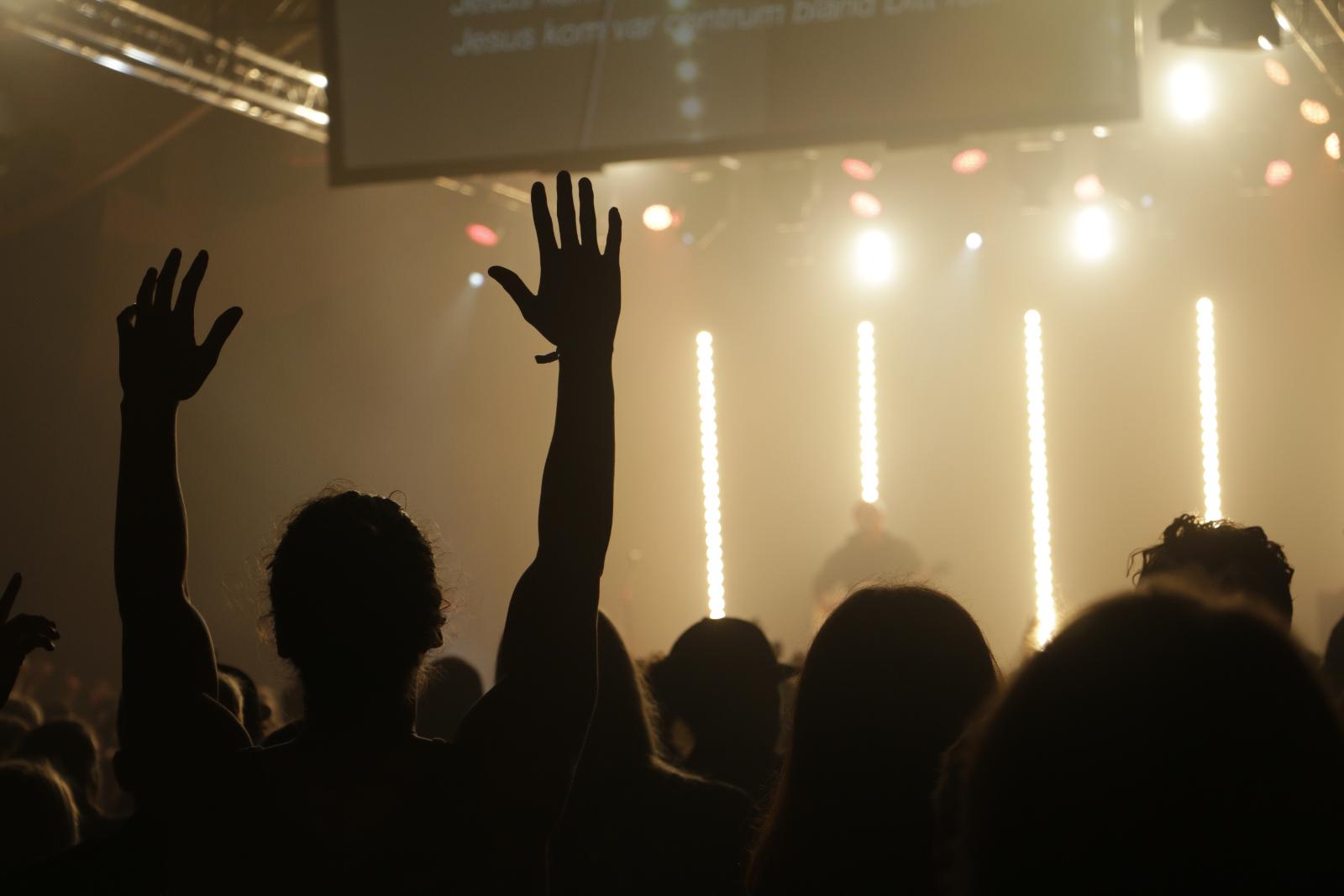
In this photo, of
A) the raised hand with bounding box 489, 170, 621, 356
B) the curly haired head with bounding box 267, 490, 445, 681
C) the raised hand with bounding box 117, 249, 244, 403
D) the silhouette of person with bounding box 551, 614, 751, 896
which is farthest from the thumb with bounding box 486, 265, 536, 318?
the silhouette of person with bounding box 551, 614, 751, 896

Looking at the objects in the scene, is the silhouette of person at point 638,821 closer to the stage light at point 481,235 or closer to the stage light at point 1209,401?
the stage light at point 481,235

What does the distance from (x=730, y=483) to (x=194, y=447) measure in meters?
4.49

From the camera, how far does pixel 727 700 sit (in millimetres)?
2668

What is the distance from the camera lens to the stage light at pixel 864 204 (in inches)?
342

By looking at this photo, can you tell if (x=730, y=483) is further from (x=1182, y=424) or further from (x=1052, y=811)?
(x=1052, y=811)

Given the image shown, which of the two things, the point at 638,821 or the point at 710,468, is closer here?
the point at 638,821

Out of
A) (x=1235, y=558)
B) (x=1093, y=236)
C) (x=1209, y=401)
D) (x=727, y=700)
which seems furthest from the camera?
(x=1093, y=236)

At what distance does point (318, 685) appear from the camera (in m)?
1.26

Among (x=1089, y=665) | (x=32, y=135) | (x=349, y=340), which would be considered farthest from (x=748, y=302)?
(x=1089, y=665)

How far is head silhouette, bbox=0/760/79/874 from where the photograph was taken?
85.0 inches

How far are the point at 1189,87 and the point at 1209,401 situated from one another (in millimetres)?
2647

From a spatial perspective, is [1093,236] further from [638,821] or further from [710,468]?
[638,821]

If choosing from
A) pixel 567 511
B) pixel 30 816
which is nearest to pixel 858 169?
pixel 30 816

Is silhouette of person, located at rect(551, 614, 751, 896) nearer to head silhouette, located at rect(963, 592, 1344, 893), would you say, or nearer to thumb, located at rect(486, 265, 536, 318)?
thumb, located at rect(486, 265, 536, 318)
